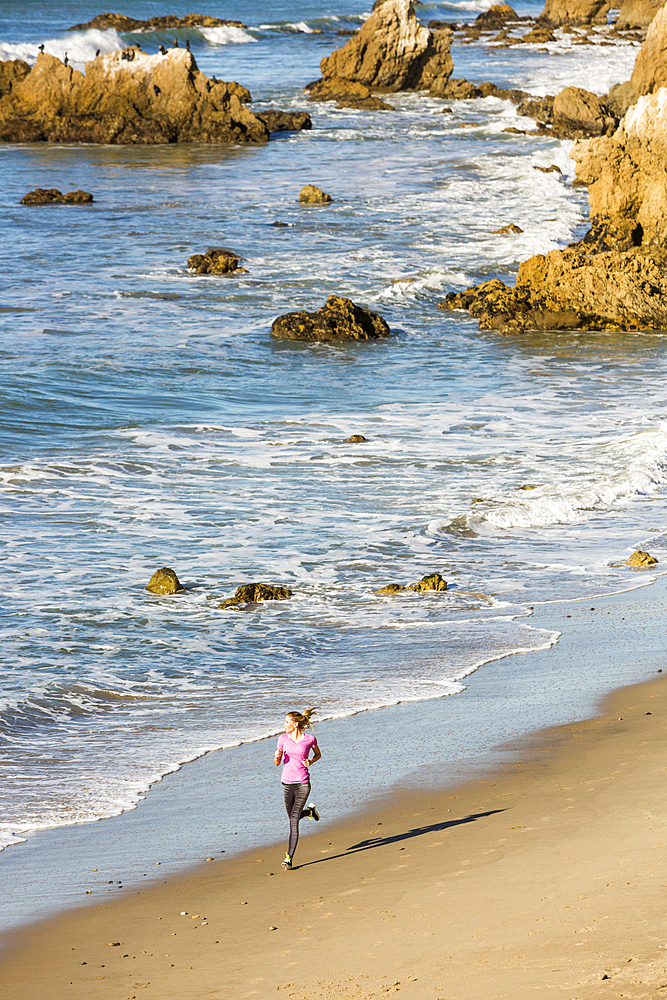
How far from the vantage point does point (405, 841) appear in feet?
20.9

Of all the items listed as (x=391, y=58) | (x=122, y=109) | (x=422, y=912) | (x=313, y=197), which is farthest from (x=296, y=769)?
(x=391, y=58)

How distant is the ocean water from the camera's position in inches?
351

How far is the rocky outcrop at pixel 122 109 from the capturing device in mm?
43719

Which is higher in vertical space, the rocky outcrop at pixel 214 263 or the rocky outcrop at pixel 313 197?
the rocky outcrop at pixel 313 197

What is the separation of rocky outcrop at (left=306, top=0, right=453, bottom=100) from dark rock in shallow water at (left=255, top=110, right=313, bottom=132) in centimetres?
607

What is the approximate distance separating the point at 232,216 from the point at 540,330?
1262cm

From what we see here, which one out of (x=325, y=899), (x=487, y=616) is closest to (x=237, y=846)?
(x=325, y=899)

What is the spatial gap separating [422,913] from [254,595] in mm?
5474

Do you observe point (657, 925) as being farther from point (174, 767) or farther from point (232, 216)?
point (232, 216)

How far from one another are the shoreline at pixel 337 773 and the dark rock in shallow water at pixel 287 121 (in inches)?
1555

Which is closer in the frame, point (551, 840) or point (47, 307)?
point (551, 840)

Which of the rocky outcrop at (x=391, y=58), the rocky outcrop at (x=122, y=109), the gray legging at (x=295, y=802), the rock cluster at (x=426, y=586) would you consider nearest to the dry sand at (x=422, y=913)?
the gray legging at (x=295, y=802)

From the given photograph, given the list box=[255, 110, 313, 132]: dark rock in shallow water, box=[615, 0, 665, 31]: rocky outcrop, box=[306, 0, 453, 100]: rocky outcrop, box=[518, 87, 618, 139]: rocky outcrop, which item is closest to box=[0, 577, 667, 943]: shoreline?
box=[518, 87, 618, 139]: rocky outcrop

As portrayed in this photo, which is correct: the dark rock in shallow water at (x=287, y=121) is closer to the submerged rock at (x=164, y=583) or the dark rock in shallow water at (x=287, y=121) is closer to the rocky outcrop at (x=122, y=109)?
the rocky outcrop at (x=122, y=109)
